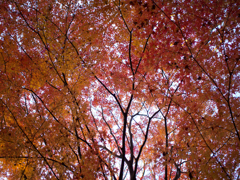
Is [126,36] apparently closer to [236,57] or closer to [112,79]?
[112,79]

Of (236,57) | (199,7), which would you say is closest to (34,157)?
(236,57)

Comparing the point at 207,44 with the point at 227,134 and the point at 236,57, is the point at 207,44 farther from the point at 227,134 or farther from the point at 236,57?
the point at 227,134

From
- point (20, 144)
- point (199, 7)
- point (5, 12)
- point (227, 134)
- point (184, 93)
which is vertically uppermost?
point (5, 12)

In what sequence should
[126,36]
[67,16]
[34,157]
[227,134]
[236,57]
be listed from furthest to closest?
[67,16] < [126,36] < [34,157] < [227,134] < [236,57]

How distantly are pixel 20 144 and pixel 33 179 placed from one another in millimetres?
1240

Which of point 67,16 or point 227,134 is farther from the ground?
point 67,16

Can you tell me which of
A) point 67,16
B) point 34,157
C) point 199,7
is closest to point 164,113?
point 199,7

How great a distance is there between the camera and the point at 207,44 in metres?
4.27

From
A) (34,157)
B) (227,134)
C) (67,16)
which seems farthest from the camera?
(67,16)

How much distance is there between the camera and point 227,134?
382cm

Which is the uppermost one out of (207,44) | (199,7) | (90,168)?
(199,7)

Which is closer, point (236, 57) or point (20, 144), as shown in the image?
point (236, 57)

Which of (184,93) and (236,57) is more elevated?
(184,93)

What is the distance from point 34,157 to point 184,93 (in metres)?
5.66
